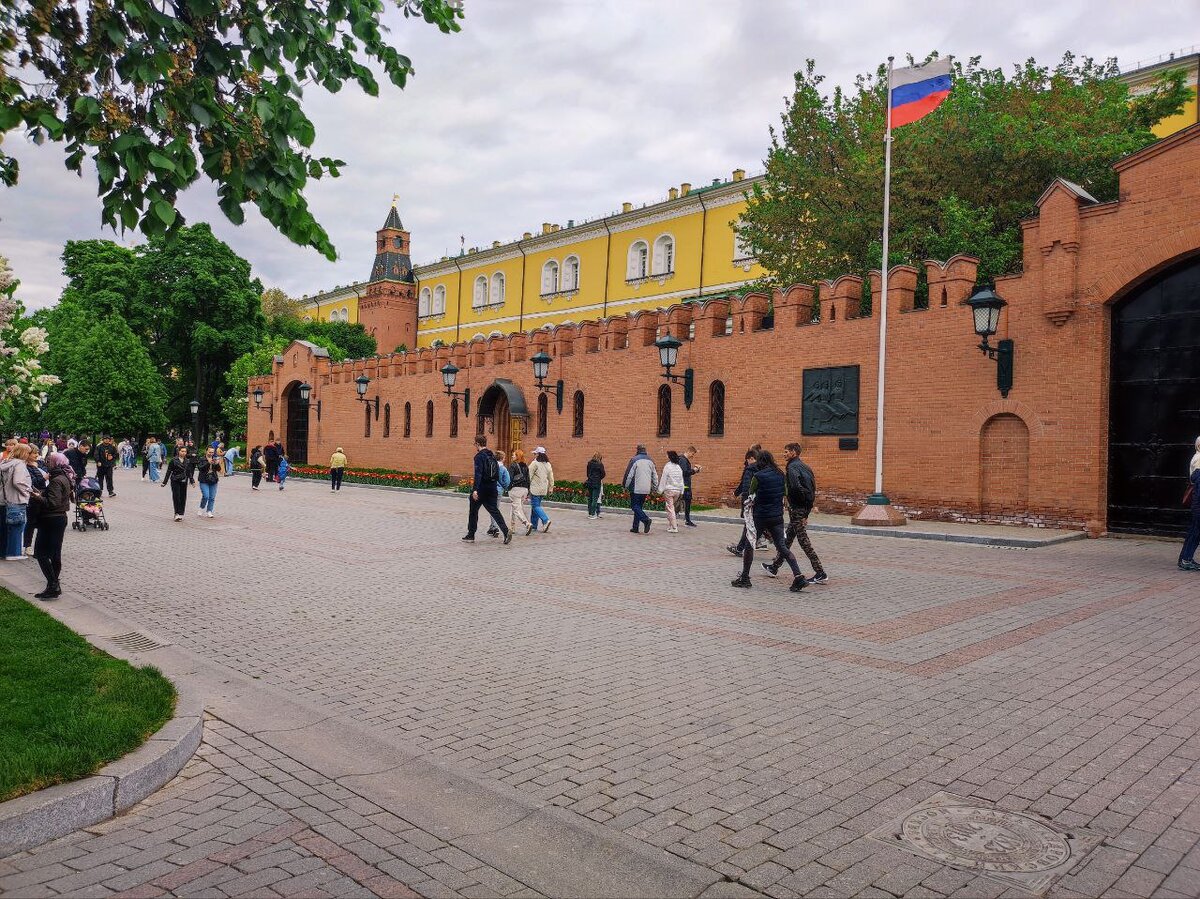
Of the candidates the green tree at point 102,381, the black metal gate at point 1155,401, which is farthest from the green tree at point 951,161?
the green tree at point 102,381

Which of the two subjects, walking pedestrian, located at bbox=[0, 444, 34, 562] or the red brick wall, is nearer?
walking pedestrian, located at bbox=[0, 444, 34, 562]

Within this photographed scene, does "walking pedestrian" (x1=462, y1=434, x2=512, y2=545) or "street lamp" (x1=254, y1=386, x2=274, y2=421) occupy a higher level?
"street lamp" (x1=254, y1=386, x2=274, y2=421)

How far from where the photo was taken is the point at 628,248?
56.5 m

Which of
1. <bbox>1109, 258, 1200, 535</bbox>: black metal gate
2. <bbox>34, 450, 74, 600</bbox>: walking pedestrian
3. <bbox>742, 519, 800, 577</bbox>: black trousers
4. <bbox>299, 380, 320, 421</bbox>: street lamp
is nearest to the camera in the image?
<bbox>34, 450, 74, 600</bbox>: walking pedestrian

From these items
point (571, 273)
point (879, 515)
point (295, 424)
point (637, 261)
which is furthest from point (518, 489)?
point (571, 273)

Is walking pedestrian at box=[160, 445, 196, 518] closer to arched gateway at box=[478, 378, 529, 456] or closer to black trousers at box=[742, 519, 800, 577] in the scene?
black trousers at box=[742, 519, 800, 577]

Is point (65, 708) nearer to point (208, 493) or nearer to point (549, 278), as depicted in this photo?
point (208, 493)

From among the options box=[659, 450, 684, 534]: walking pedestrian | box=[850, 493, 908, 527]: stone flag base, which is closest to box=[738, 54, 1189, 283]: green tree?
box=[850, 493, 908, 527]: stone flag base

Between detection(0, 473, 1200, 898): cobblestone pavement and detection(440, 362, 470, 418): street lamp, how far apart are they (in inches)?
835

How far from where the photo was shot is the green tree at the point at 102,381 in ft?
166

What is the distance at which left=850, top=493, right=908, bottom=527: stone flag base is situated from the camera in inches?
749

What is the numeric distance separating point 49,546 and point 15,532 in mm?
3657

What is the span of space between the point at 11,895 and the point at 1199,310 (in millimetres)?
19587

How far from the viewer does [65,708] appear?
5.13m
